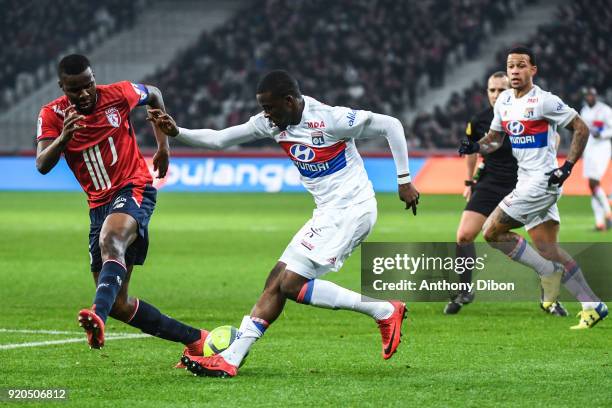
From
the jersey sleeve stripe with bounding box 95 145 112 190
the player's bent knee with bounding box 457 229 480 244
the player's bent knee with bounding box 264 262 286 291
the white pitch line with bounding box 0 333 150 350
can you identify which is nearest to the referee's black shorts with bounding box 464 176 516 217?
the player's bent knee with bounding box 457 229 480 244

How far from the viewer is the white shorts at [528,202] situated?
393 inches

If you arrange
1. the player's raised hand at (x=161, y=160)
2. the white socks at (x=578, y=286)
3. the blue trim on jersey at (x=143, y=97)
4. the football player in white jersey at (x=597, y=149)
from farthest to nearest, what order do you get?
the football player in white jersey at (x=597, y=149), the white socks at (x=578, y=286), the blue trim on jersey at (x=143, y=97), the player's raised hand at (x=161, y=160)

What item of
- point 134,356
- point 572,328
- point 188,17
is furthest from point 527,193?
point 188,17

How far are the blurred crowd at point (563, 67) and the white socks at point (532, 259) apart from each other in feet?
67.7

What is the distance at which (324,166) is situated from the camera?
24.2ft

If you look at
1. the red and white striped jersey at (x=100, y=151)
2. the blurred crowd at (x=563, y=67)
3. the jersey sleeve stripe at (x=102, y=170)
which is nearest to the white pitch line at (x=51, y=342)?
the red and white striped jersey at (x=100, y=151)

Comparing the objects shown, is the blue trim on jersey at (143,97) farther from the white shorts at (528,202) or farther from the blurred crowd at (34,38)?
the blurred crowd at (34,38)

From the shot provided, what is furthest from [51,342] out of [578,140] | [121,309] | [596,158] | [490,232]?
[596,158]

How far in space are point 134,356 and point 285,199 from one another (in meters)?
18.6

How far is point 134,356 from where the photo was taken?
26.1 feet

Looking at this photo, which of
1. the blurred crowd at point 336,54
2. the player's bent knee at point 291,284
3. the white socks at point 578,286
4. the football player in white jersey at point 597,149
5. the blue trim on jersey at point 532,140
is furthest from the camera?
the blurred crowd at point 336,54

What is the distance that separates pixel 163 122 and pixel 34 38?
3441 centimetres

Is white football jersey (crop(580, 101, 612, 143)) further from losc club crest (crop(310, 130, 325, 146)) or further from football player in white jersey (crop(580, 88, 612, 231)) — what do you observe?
losc club crest (crop(310, 130, 325, 146))

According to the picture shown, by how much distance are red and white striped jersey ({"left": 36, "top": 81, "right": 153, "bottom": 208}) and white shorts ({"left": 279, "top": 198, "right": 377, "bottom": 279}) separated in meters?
1.17
